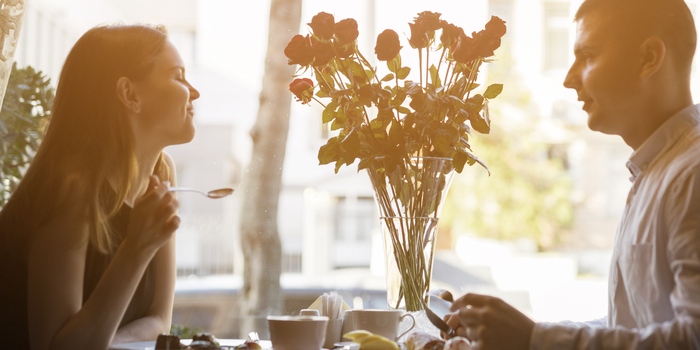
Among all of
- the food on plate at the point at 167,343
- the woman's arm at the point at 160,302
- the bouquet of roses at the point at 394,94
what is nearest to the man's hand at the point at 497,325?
the bouquet of roses at the point at 394,94

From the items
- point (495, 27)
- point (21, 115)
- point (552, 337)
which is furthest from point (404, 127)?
point (21, 115)

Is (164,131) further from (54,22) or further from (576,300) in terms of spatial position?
(576,300)

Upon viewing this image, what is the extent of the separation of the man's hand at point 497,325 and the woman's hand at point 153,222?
1.82 ft

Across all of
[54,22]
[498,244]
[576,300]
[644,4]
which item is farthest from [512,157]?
[644,4]

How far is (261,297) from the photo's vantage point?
2.55 meters

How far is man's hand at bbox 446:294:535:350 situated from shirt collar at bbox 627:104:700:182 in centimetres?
40

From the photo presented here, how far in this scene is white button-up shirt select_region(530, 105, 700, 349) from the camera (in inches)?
33.1

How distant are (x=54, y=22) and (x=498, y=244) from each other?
587cm

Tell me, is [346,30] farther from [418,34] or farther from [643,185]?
[643,185]

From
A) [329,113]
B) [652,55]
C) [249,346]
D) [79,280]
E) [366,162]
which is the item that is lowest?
[249,346]

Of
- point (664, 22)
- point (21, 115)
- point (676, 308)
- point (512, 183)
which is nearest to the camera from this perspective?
point (676, 308)

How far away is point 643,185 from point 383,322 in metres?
0.55

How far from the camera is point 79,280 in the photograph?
1.09m

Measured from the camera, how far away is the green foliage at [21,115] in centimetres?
177
